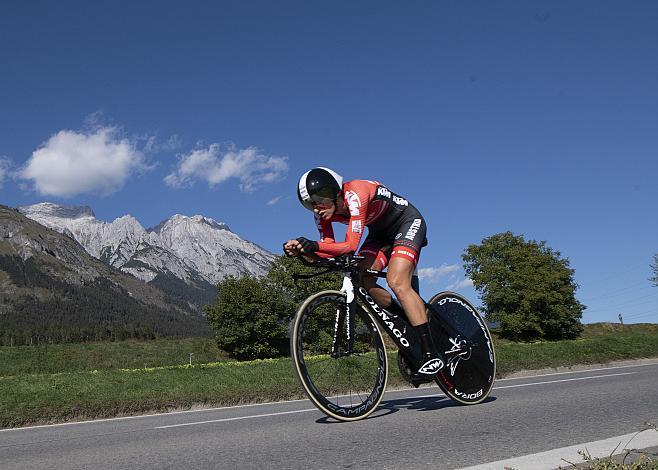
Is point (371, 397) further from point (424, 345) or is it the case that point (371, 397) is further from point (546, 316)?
point (546, 316)

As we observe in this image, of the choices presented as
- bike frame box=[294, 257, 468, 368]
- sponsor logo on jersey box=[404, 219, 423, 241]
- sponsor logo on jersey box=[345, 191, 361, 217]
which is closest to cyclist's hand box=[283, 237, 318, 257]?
sponsor logo on jersey box=[345, 191, 361, 217]

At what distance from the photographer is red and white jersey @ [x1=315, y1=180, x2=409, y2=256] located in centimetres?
475

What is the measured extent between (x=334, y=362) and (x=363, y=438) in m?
1.09

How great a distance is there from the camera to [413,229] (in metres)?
5.47

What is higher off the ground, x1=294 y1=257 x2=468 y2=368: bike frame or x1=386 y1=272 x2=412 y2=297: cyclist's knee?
x1=386 y1=272 x2=412 y2=297: cyclist's knee

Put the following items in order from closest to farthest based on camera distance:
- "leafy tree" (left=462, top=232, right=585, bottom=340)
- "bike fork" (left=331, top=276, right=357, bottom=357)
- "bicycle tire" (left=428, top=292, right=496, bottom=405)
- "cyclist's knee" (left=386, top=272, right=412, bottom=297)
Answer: "bike fork" (left=331, top=276, right=357, bottom=357), "cyclist's knee" (left=386, top=272, right=412, bottom=297), "bicycle tire" (left=428, top=292, right=496, bottom=405), "leafy tree" (left=462, top=232, right=585, bottom=340)

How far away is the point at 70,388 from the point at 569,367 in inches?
458

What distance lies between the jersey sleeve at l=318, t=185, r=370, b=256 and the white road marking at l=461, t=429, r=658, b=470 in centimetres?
215

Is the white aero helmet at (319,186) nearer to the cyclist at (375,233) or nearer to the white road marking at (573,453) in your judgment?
the cyclist at (375,233)

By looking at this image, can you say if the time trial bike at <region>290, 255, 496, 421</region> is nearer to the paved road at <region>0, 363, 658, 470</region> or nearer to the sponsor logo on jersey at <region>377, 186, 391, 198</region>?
the paved road at <region>0, 363, 658, 470</region>

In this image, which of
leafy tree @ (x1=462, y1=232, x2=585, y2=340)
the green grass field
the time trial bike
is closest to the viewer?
the time trial bike

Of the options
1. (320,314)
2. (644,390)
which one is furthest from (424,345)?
(644,390)

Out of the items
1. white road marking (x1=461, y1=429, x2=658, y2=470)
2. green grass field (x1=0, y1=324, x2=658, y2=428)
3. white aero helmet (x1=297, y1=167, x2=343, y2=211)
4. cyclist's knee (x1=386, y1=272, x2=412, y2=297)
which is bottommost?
white road marking (x1=461, y1=429, x2=658, y2=470)

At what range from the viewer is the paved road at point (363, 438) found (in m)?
3.45
